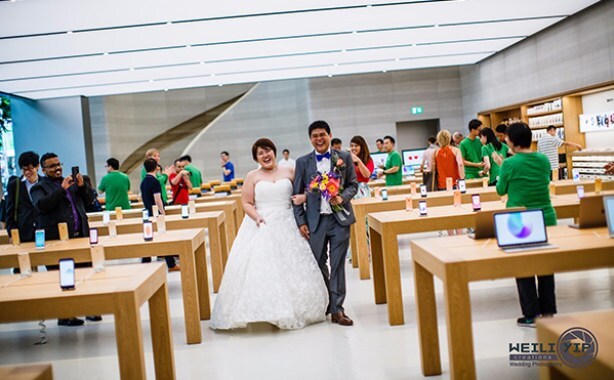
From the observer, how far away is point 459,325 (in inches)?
115

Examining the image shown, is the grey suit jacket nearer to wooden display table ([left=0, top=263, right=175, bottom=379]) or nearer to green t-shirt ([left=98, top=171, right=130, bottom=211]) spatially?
wooden display table ([left=0, top=263, right=175, bottom=379])

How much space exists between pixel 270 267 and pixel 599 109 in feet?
27.4

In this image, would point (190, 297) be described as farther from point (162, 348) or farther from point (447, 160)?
point (447, 160)

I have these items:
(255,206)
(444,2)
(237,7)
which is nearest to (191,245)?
(255,206)

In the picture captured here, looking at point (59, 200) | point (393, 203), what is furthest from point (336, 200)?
point (59, 200)

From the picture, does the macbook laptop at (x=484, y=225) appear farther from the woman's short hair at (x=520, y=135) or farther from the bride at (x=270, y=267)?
the bride at (x=270, y=267)

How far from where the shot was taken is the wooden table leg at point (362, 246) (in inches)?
261

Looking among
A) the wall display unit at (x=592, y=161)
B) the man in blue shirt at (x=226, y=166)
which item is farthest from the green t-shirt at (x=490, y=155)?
the man in blue shirt at (x=226, y=166)

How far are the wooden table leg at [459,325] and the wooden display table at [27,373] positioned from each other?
A: 1791mm

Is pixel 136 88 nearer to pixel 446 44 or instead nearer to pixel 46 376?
pixel 446 44

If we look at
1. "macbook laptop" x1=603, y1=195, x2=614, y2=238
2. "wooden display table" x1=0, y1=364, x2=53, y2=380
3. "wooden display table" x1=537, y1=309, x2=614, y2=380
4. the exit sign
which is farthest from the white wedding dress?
the exit sign

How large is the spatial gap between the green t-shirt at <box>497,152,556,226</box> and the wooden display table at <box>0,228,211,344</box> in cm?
243

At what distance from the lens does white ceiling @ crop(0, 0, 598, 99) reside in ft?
26.4

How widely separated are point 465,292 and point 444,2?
267 inches
